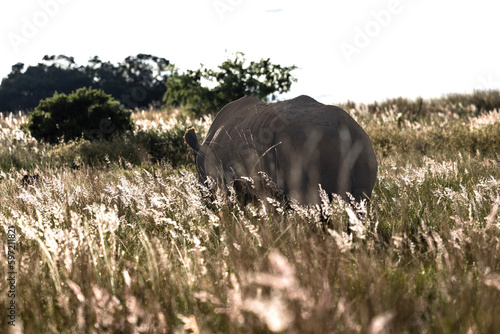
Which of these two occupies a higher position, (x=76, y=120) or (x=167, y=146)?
(x=76, y=120)

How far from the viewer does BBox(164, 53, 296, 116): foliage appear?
21.6 metres

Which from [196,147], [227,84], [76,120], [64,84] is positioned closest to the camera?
[196,147]

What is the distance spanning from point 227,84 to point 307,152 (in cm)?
1798

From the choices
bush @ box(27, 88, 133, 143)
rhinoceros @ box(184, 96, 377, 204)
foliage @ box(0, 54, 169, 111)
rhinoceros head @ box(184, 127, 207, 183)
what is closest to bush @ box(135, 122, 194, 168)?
bush @ box(27, 88, 133, 143)

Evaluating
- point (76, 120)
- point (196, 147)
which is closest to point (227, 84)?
point (76, 120)

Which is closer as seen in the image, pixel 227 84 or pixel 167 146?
pixel 167 146

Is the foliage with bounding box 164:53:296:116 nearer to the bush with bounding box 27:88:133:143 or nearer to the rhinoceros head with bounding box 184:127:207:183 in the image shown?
the bush with bounding box 27:88:133:143

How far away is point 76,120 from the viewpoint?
46.3 ft

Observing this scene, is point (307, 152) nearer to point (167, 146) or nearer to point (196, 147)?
point (196, 147)

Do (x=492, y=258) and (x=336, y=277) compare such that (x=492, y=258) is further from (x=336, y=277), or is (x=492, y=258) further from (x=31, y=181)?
(x=31, y=181)

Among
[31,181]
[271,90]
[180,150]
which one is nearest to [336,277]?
[31,181]

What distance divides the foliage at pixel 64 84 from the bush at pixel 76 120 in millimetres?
23585

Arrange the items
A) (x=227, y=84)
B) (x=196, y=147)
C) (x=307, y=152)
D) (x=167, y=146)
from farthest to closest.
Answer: (x=227, y=84), (x=167, y=146), (x=196, y=147), (x=307, y=152)

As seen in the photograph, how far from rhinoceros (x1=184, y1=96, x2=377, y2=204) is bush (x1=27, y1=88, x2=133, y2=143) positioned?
34.6 ft
